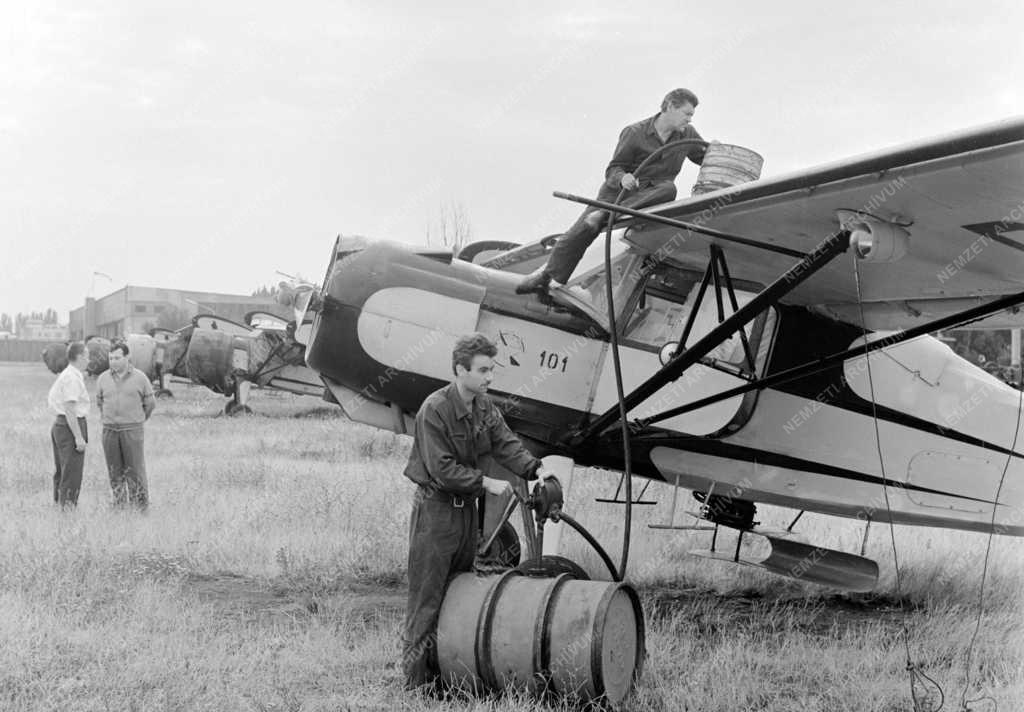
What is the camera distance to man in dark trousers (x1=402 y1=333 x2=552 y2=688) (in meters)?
4.22

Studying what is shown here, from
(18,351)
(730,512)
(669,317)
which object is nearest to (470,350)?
(669,317)

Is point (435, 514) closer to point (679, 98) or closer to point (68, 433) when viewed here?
point (679, 98)

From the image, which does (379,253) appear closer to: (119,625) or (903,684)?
(119,625)

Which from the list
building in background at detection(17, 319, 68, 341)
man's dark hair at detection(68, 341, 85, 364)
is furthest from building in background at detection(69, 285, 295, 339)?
man's dark hair at detection(68, 341, 85, 364)

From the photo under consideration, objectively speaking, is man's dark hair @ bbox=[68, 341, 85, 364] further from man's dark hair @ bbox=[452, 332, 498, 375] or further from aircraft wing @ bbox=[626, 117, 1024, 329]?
man's dark hair @ bbox=[452, 332, 498, 375]

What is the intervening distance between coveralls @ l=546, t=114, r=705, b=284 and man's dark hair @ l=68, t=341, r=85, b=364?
539cm

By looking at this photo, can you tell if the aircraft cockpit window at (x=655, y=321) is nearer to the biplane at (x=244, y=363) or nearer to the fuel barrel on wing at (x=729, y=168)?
the fuel barrel on wing at (x=729, y=168)

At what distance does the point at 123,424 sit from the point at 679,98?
5.98 m

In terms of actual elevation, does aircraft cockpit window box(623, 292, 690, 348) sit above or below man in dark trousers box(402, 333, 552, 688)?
above

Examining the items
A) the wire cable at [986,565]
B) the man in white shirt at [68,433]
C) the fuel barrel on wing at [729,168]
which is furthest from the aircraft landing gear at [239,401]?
the fuel barrel on wing at [729,168]

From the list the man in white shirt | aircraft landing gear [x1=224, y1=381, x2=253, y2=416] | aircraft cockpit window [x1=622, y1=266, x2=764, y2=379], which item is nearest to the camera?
aircraft cockpit window [x1=622, y1=266, x2=764, y2=379]

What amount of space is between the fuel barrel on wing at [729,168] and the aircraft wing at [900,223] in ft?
1.03

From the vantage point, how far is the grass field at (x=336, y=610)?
14.6 ft

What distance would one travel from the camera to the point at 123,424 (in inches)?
359
